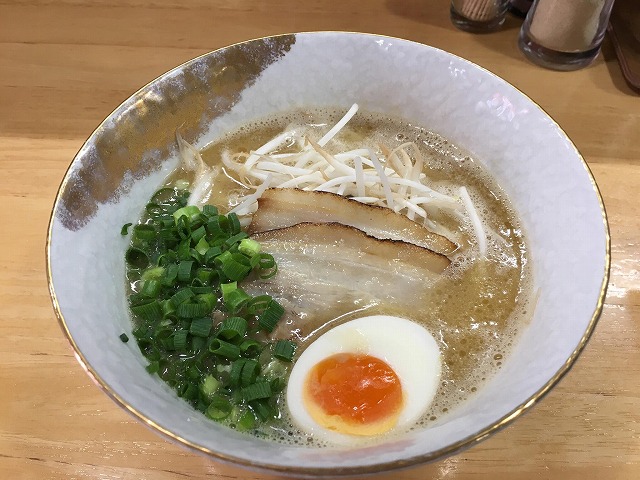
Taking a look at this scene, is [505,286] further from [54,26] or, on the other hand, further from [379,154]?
[54,26]

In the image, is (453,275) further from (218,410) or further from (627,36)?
(627,36)

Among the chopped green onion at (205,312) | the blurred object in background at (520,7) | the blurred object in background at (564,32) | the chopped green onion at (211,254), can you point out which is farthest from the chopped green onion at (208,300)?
the blurred object in background at (520,7)

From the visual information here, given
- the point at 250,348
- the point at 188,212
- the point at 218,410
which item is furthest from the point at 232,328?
the point at 188,212

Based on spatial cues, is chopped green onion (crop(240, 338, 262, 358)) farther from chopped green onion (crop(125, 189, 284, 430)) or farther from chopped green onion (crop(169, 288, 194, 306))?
chopped green onion (crop(169, 288, 194, 306))

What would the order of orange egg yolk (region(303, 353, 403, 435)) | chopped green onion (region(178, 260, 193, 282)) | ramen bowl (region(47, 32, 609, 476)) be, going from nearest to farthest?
1. ramen bowl (region(47, 32, 609, 476))
2. orange egg yolk (region(303, 353, 403, 435))
3. chopped green onion (region(178, 260, 193, 282))

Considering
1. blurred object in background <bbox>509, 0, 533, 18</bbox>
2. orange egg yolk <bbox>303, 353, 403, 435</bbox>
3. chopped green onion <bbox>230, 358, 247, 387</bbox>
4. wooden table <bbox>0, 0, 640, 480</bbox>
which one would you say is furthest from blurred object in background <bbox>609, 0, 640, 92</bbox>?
chopped green onion <bbox>230, 358, 247, 387</bbox>

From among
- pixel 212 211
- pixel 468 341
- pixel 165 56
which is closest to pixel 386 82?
pixel 212 211
